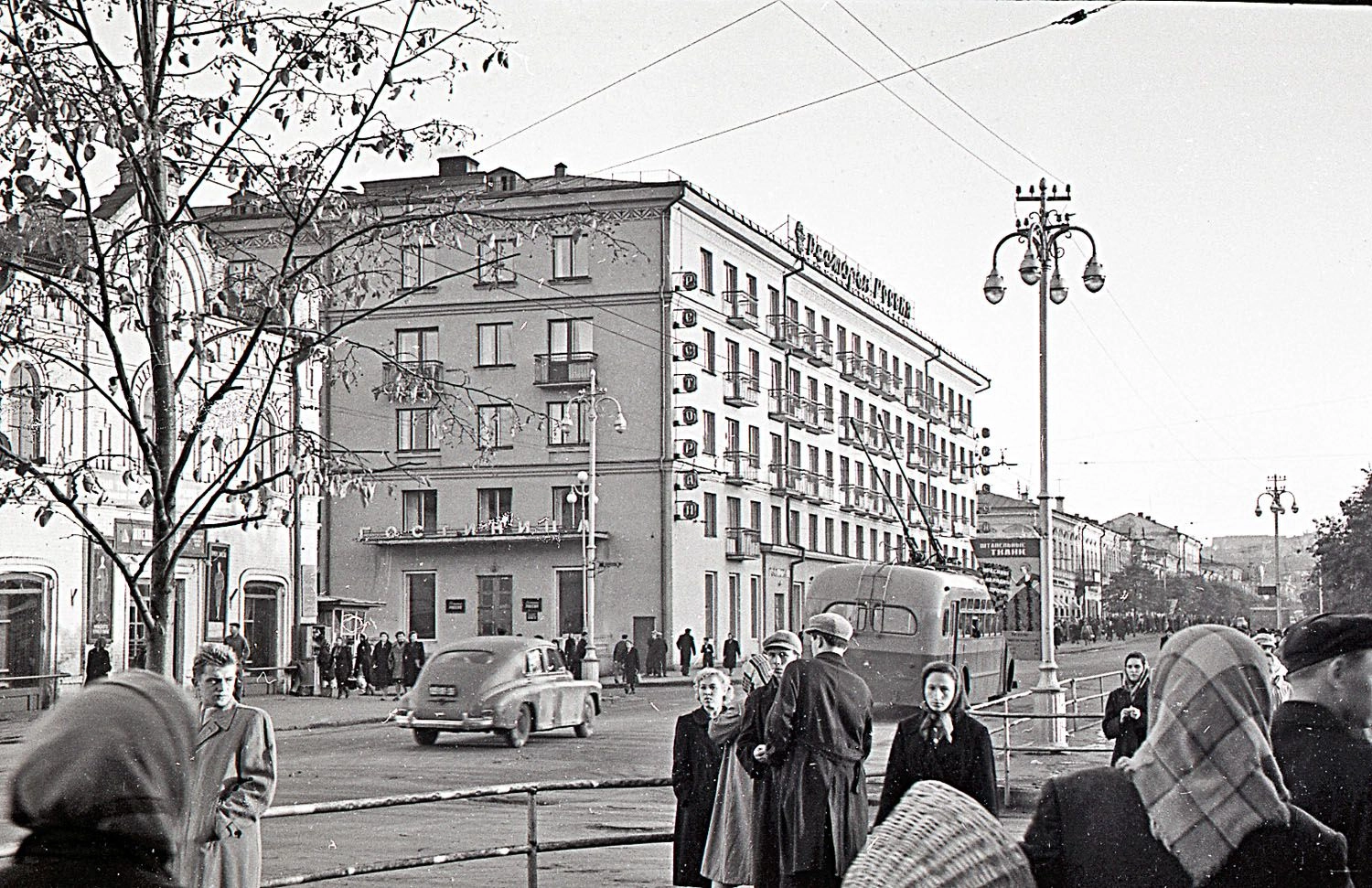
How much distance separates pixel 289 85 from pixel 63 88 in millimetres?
803

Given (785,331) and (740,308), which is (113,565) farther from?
(785,331)

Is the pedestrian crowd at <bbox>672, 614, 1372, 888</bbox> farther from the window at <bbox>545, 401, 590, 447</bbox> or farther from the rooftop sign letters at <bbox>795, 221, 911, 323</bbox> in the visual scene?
the rooftop sign letters at <bbox>795, 221, 911, 323</bbox>

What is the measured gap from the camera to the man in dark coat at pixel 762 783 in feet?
25.7

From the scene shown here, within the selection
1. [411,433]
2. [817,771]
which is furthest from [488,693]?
[411,433]

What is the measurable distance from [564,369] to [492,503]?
5546 millimetres

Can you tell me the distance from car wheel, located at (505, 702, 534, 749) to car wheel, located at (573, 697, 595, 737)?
1.70 metres

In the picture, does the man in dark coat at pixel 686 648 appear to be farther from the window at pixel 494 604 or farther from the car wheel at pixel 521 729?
the car wheel at pixel 521 729

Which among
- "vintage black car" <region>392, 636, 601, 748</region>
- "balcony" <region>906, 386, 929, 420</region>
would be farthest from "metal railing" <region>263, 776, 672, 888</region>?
"balcony" <region>906, 386, 929, 420</region>

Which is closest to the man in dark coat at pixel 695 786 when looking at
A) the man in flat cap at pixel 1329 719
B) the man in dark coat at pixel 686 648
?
the man in flat cap at pixel 1329 719

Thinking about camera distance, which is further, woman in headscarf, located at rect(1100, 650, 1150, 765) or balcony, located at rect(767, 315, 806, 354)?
balcony, located at rect(767, 315, 806, 354)

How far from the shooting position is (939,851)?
2346 millimetres

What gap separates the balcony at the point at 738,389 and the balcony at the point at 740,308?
5.77 feet

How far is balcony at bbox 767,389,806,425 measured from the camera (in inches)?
2405

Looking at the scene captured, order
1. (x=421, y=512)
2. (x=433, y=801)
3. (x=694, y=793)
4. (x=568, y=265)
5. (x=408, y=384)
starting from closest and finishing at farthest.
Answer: (x=408, y=384)
(x=433, y=801)
(x=694, y=793)
(x=568, y=265)
(x=421, y=512)
